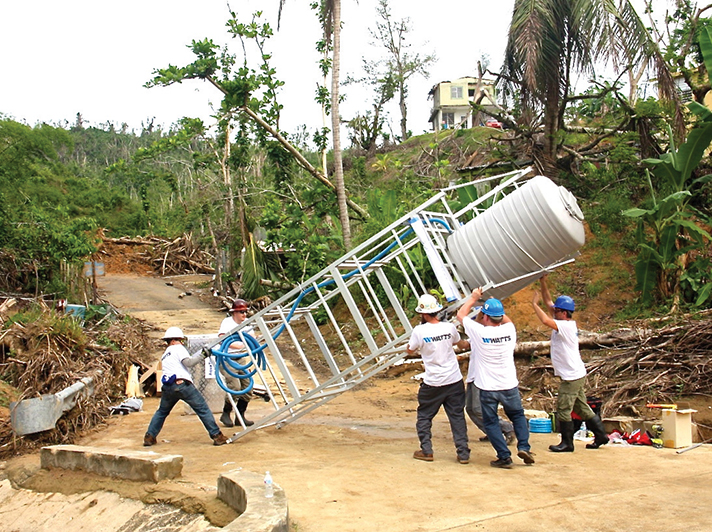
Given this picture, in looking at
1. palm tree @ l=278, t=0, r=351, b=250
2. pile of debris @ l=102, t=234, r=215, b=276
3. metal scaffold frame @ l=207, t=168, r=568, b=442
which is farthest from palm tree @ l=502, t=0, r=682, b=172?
pile of debris @ l=102, t=234, r=215, b=276

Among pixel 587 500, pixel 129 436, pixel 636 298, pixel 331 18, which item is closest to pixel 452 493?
pixel 587 500

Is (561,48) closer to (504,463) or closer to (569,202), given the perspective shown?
(569,202)

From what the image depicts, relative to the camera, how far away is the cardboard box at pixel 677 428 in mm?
6742

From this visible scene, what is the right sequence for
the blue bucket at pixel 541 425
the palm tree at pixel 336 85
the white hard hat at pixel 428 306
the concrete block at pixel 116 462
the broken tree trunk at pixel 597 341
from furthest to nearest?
the palm tree at pixel 336 85, the broken tree trunk at pixel 597 341, the blue bucket at pixel 541 425, the white hard hat at pixel 428 306, the concrete block at pixel 116 462

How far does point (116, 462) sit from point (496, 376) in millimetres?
3478

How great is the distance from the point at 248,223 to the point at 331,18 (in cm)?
665

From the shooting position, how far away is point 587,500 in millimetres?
4812

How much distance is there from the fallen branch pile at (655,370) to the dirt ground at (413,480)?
1563mm

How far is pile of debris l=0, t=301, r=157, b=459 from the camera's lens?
780 centimetres

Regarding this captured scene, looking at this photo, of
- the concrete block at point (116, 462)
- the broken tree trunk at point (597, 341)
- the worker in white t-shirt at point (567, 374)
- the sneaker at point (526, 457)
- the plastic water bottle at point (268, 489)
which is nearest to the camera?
the plastic water bottle at point (268, 489)

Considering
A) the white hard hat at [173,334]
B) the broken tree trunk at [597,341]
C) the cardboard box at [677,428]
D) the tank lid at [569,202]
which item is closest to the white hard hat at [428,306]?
the tank lid at [569,202]

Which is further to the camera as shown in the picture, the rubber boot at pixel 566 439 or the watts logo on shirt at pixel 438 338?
the rubber boot at pixel 566 439

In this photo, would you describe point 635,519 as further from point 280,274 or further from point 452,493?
point 280,274

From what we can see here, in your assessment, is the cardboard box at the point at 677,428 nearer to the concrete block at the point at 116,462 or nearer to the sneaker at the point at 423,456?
the sneaker at the point at 423,456
